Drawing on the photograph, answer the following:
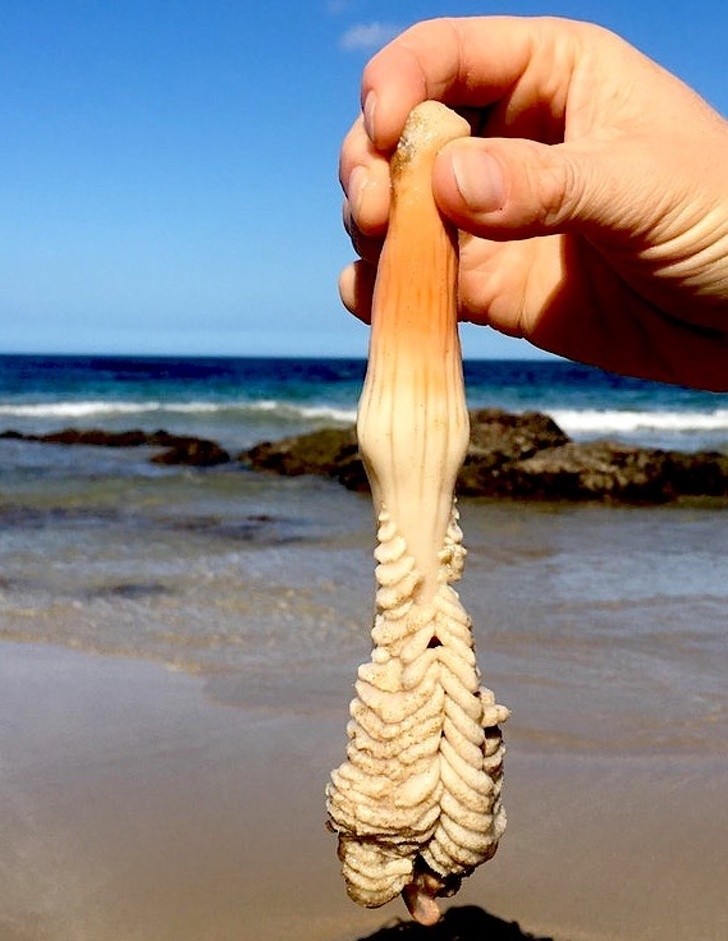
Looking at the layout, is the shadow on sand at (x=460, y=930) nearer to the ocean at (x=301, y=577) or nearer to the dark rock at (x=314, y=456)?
the ocean at (x=301, y=577)

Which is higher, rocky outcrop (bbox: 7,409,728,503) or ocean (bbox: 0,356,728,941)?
rocky outcrop (bbox: 7,409,728,503)

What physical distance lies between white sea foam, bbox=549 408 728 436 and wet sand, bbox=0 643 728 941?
80.9ft

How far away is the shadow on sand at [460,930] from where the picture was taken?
3416 millimetres

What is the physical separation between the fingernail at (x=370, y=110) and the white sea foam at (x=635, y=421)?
27.0 m

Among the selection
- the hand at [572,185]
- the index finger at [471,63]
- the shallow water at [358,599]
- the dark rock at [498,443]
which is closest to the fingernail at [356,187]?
the hand at [572,185]

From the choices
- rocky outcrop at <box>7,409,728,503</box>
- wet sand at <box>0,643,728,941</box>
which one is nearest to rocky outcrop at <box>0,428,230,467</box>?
rocky outcrop at <box>7,409,728,503</box>

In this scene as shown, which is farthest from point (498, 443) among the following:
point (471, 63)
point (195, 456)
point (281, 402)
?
point (281, 402)

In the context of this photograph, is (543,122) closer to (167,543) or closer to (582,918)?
(582,918)

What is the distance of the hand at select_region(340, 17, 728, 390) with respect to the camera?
2.24 meters

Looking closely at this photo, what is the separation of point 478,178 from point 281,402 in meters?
38.2

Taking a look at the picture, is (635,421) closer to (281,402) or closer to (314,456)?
(281,402)

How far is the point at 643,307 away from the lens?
10.7 feet

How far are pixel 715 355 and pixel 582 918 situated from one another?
171 centimetres

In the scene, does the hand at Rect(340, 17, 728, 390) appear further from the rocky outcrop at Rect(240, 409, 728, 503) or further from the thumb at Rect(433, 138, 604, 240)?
the rocky outcrop at Rect(240, 409, 728, 503)
